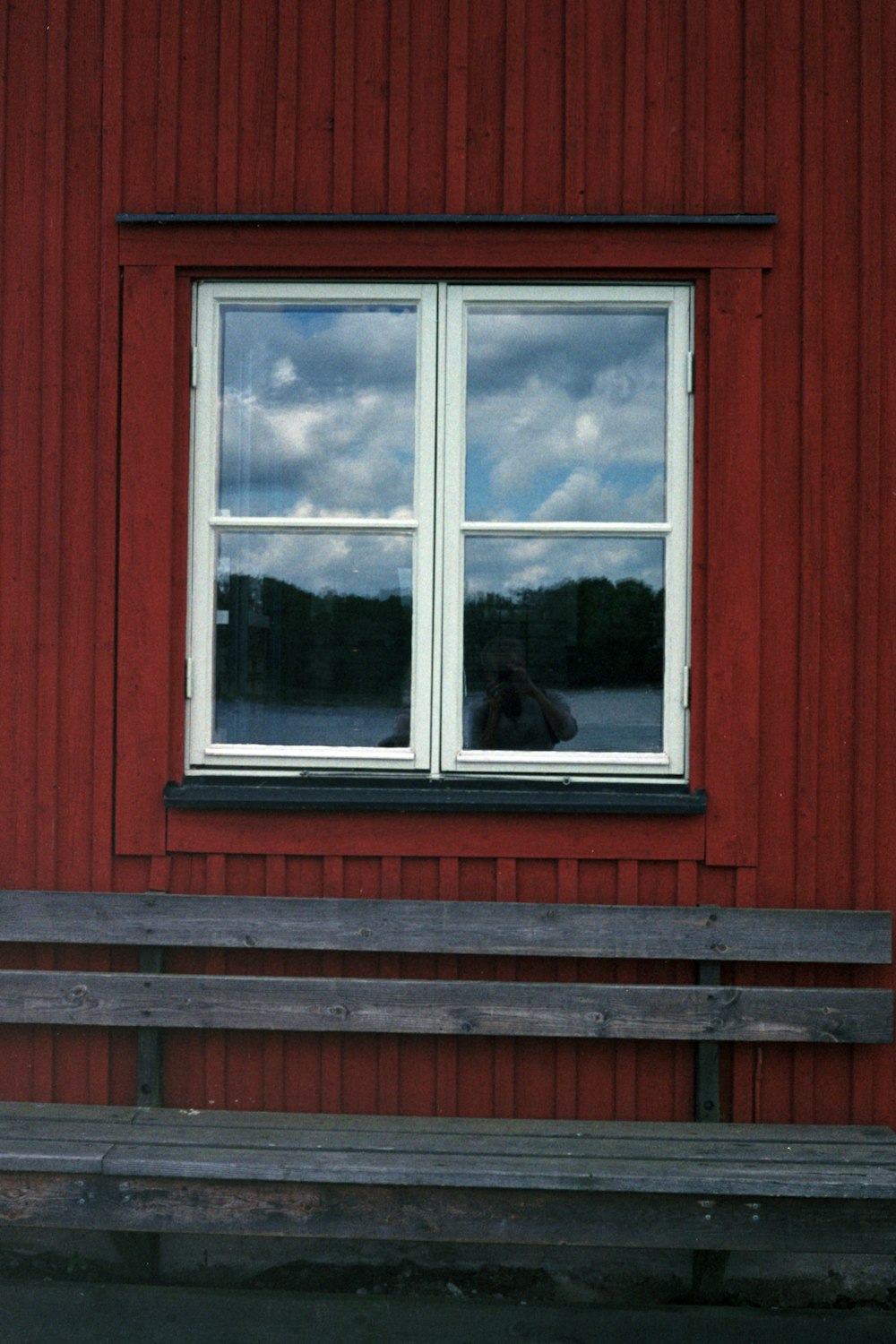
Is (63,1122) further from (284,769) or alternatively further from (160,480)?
(160,480)

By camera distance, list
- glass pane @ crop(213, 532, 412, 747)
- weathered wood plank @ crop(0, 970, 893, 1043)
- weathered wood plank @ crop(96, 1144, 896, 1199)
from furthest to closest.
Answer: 1. glass pane @ crop(213, 532, 412, 747)
2. weathered wood plank @ crop(0, 970, 893, 1043)
3. weathered wood plank @ crop(96, 1144, 896, 1199)

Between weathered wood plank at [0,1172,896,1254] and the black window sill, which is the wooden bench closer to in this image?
weathered wood plank at [0,1172,896,1254]

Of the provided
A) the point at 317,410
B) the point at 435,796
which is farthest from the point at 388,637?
the point at 317,410

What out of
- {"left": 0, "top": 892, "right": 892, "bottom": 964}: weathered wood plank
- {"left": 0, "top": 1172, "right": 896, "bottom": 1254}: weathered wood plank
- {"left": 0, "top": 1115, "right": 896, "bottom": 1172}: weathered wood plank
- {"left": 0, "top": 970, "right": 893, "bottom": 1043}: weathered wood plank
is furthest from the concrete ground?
{"left": 0, "top": 892, "right": 892, "bottom": 964}: weathered wood plank

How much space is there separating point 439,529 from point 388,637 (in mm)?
381

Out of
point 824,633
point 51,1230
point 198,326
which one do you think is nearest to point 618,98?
point 198,326

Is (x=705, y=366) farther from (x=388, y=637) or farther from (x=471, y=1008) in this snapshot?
(x=471, y=1008)

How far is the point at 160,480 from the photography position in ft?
13.6

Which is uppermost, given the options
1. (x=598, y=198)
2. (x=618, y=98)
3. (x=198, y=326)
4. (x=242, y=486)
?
(x=618, y=98)

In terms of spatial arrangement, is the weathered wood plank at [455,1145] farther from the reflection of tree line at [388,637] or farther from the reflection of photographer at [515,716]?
the reflection of tree line at [388,637]

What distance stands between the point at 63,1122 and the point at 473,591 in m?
2.02

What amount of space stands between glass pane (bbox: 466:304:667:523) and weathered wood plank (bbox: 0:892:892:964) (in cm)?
125

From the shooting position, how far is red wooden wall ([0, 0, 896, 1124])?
4078mm

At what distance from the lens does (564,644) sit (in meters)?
4.18
